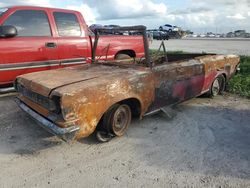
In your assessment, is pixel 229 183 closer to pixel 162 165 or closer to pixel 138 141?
pixel 162 165

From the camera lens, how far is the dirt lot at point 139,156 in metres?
3.42

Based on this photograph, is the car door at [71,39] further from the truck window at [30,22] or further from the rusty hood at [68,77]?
the rusty hood at [68,77]

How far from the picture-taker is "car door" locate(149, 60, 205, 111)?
487cm

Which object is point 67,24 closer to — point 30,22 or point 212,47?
point 30,22

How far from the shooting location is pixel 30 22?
615cm

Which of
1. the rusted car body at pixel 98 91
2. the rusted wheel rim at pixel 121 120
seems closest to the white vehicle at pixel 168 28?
the rusted car body at pixel 98 91

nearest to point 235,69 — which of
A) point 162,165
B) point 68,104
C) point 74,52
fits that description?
point 74,52

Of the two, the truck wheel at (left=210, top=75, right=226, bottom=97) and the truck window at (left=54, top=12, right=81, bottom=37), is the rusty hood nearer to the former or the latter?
the truck window at (left=54, top=12, right=81, bottom=37)

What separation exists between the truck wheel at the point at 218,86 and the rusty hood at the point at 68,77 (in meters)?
2.62

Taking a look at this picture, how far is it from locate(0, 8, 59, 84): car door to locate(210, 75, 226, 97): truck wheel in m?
3.43

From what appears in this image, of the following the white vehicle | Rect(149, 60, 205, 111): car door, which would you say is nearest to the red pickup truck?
Rect(149, 60, 205, 111): car door

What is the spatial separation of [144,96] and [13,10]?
329 centimetres

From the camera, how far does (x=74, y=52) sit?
263 inches

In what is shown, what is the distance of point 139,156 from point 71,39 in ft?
11.8
